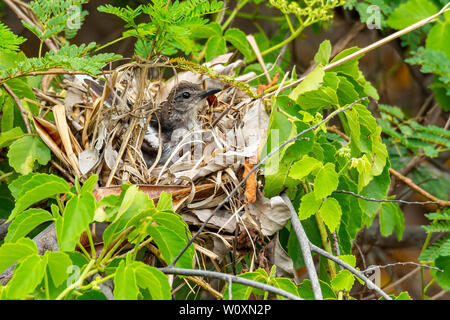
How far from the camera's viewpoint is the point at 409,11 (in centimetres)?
381

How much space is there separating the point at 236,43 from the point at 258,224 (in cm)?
137

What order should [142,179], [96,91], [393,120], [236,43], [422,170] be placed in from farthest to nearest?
[422,170], [393,120], [236,43], [96,91], [142,179]

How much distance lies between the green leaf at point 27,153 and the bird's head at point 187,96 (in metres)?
1.05

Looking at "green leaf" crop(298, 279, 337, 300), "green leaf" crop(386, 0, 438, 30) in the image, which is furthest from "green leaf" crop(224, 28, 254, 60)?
"green leaf" crop(298, 279, 337, 300)

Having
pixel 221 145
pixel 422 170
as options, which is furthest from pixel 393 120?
pixel 221 145

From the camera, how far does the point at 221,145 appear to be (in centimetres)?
275

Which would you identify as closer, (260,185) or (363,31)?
(260,185)

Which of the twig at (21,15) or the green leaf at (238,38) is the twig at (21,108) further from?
the green leaf at (238,38)

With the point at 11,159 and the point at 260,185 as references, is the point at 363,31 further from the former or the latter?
the point at 11,159

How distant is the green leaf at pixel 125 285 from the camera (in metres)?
1.55

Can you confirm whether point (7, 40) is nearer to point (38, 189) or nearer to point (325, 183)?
point (38, 189)

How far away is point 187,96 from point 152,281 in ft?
6.39

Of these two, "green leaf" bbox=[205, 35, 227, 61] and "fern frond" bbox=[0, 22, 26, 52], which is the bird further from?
"fern frond" bbox=[0, 22, 26, 52]

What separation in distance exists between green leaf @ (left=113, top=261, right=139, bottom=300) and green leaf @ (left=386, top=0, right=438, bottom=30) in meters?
2.89
